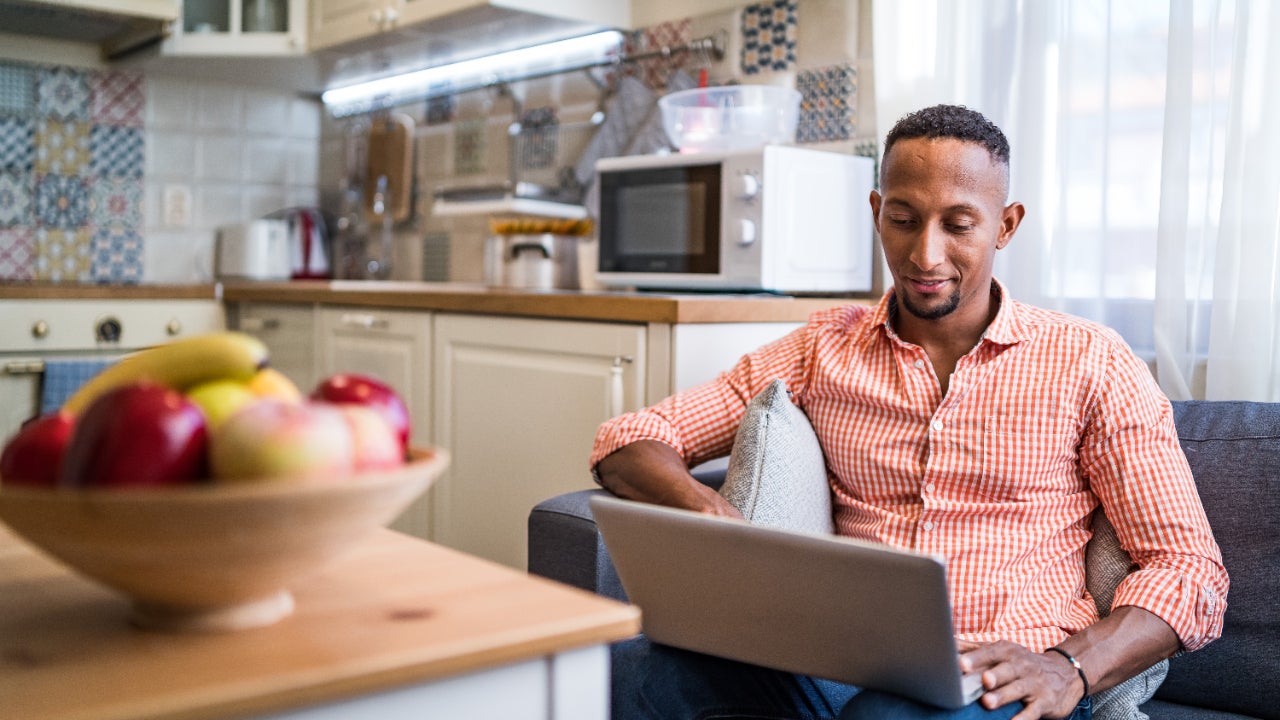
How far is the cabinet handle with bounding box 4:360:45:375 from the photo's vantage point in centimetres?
307

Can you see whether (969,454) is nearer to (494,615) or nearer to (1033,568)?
(1033,568)

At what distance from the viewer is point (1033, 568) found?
1.47 m

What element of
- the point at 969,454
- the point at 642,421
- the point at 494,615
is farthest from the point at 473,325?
the point at 494,615

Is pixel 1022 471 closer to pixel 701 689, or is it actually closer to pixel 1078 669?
pixel 1078 669

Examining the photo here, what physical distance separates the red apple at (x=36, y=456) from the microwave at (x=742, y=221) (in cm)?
177

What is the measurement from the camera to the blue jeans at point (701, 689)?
1.33 m

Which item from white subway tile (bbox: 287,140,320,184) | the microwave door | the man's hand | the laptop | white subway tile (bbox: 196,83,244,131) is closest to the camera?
the laptop

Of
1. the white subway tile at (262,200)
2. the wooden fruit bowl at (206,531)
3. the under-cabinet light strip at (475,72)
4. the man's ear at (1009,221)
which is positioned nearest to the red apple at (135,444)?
the wooden fruit bowl at (206,531)

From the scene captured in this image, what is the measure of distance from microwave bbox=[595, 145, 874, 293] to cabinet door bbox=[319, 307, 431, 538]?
50 cm

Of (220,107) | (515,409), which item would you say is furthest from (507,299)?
(220,107)

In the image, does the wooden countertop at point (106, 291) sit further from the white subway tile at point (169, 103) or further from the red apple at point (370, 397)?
the red apple at point (370, 397)

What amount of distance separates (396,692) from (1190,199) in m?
1.72

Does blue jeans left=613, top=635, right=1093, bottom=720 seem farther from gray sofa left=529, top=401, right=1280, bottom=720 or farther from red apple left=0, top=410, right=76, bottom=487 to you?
red apple left=0, top=410, right=76, bottom=487

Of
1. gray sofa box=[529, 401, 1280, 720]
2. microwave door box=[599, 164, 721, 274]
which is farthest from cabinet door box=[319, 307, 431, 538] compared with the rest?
gray sofa box=[529, 401, 1280, 720]
